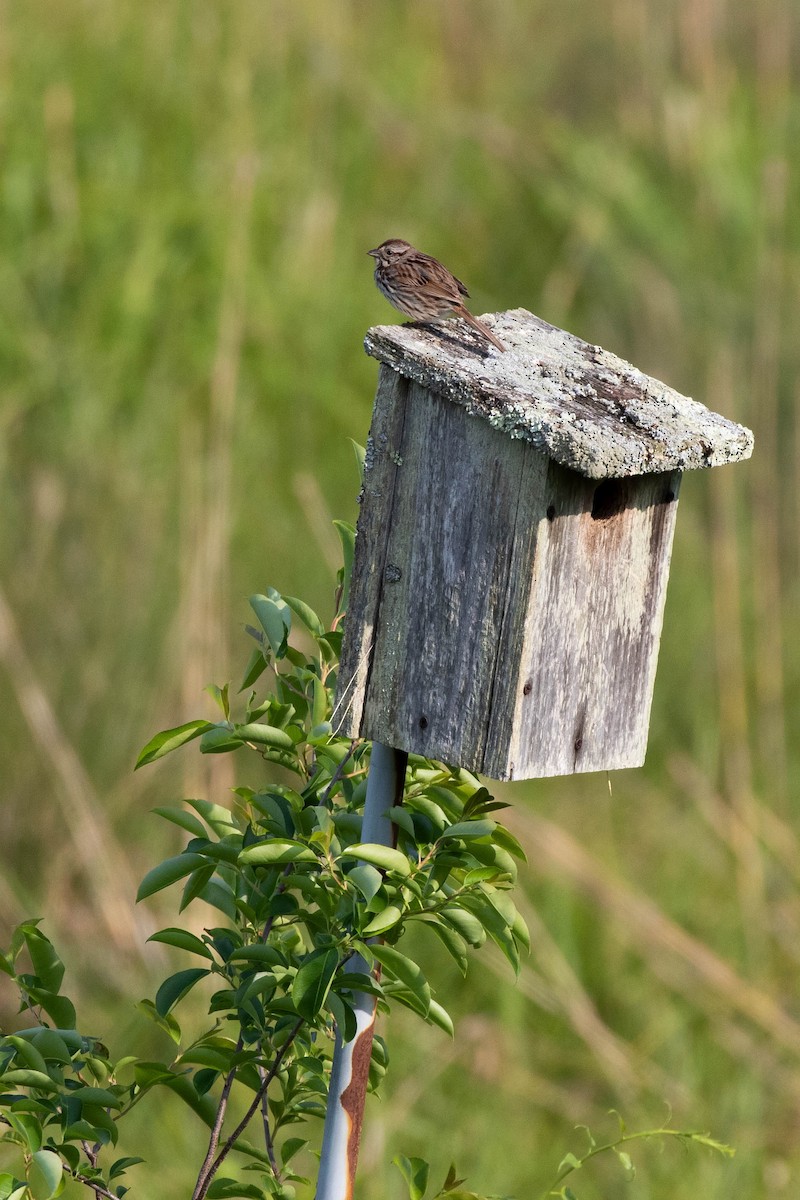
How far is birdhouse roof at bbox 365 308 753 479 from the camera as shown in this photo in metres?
1.86

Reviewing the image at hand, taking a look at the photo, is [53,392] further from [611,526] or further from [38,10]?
[611,526]

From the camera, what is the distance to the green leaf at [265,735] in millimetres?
1688

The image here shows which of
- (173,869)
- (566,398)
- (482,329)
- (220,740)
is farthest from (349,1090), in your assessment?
(482,329)

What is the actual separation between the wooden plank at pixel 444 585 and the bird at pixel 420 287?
28 centimetres

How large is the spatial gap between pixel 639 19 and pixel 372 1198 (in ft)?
19.8

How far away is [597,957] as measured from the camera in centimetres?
451

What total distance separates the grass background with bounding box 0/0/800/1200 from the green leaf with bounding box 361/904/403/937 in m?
2.06

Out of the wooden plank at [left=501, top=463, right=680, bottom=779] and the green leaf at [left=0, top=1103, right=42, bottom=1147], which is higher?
the wooden plank at [left=501, top=463, right=680, bottom=779]

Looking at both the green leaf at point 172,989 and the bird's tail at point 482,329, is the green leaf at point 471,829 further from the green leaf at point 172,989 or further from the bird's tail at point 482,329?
the bird's tail at point 482,329

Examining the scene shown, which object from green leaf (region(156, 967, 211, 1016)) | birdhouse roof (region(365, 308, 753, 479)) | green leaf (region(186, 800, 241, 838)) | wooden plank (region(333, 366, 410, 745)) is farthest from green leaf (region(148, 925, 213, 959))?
birdhouse roof (region(365, 308, 753, 479))

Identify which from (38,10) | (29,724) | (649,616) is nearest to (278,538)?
(29,724)

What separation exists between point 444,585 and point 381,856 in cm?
45

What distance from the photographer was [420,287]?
2.29 metres

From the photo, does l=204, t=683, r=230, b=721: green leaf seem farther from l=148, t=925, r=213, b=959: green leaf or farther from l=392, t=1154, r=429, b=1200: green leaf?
l=392, t=1154, r=429, b=1200: green leaf
